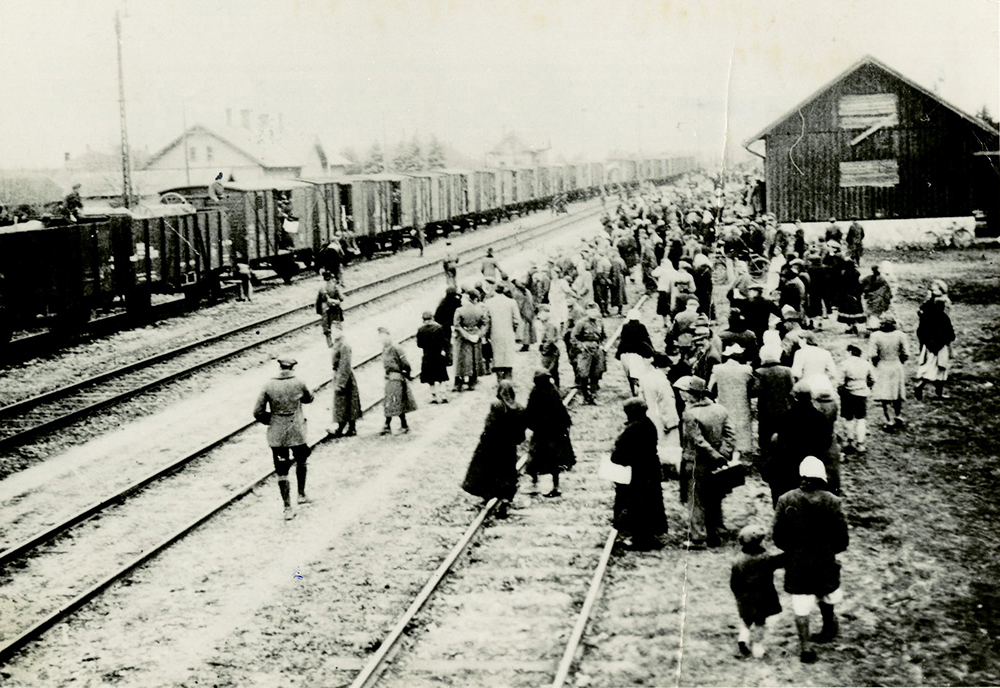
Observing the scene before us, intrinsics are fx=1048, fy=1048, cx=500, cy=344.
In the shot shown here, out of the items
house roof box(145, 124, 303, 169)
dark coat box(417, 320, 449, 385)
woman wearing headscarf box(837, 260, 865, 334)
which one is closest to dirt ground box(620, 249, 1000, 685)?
woman wearing headscarf box(837, 260, 865, 334)

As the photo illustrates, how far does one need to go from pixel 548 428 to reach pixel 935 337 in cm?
722

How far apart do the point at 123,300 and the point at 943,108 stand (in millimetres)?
26026

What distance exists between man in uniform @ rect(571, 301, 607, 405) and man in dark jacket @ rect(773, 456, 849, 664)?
8.20m

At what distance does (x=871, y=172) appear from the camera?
35125 mm

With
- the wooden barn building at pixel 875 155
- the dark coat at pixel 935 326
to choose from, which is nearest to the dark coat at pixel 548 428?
the dark coat at pixel 935 326

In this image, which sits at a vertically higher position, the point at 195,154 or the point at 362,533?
the point at 195,154

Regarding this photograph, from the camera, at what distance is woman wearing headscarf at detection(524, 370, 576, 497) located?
1190cm

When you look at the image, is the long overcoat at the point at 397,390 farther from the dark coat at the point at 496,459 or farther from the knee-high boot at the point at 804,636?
the knee-high boot at the point at 804,636

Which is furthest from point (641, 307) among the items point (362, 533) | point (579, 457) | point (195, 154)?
point (195, 154)

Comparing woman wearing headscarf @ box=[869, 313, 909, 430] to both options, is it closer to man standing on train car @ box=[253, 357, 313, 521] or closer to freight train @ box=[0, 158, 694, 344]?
man standing on train car @ box=[253, 357, 313, 521]

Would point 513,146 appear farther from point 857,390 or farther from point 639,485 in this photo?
point 639,485

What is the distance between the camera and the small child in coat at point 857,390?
12922 mm

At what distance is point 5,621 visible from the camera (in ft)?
30.6

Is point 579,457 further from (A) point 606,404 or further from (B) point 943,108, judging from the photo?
(B) point 943,108
